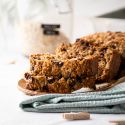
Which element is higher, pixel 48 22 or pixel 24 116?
pixel 48 22

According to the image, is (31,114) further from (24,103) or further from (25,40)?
(25,40)

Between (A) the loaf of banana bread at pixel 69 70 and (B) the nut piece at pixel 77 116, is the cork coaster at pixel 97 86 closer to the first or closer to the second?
(A) the loaf of banana bread at pixel 69 70

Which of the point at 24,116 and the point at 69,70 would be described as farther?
the point at 69,70

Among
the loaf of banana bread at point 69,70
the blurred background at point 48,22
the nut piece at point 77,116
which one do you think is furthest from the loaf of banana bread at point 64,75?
the blurred background at point 48,22

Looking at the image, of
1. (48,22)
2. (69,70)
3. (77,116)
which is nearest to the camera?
(77,116)

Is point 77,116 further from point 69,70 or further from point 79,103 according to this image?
point 69,70

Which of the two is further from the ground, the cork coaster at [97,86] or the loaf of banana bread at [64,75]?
the loaf of banana bread at [64,75]

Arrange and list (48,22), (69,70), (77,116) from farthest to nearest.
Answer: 1. (48,22)
2. (69,70)
3. (77,116)

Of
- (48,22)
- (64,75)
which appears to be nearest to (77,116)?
(64,75)
